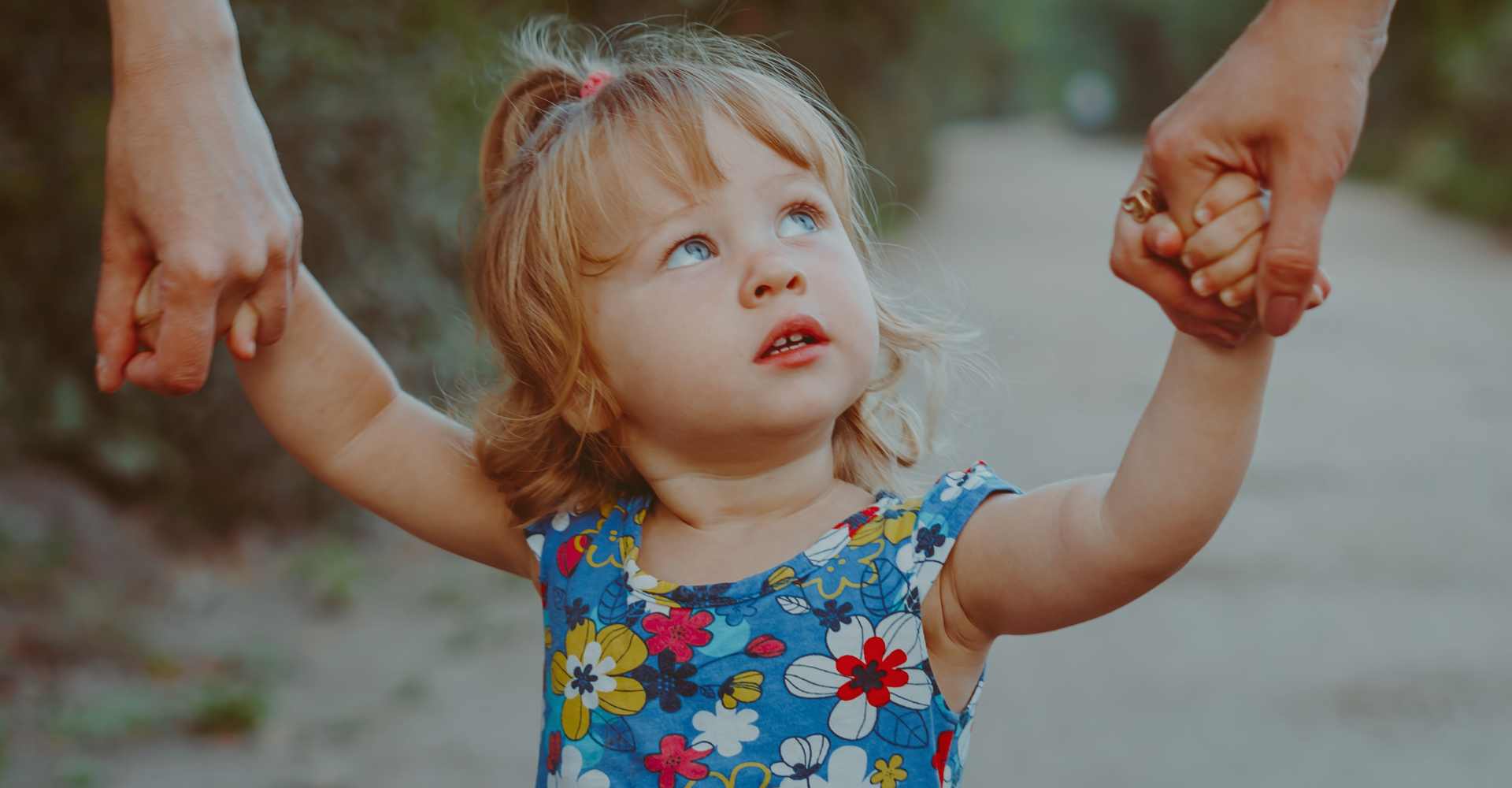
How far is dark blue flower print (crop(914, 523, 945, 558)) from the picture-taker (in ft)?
4.91

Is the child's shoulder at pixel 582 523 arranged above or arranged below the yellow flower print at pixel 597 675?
above

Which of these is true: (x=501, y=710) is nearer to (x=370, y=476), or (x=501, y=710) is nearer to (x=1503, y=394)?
(x=370, y=476)

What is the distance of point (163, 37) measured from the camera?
1.49 meters

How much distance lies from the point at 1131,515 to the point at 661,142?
2.19 ft

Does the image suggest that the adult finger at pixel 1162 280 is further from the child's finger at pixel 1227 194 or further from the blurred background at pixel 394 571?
the blurred background at pixel 394 571

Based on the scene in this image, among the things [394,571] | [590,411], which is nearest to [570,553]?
[590,411]

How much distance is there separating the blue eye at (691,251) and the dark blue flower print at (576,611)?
15.4 inches

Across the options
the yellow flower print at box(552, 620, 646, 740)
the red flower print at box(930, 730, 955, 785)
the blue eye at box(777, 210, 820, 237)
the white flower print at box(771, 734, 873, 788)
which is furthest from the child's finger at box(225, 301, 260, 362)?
the red flower print at box(930, 730, 955, 785)

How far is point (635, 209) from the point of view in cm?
160

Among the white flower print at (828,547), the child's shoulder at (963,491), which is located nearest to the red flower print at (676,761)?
the white flower print at (828,547)

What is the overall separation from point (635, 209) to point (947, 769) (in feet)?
2.28

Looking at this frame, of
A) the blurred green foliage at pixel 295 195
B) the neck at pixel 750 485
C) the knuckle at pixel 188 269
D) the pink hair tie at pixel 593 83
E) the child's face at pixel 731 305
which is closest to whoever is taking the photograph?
the knuckle at pixel 188 269

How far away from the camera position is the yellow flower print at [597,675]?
60.6 inches

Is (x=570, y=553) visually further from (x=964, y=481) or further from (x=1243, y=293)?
(x=1243, y=293)
